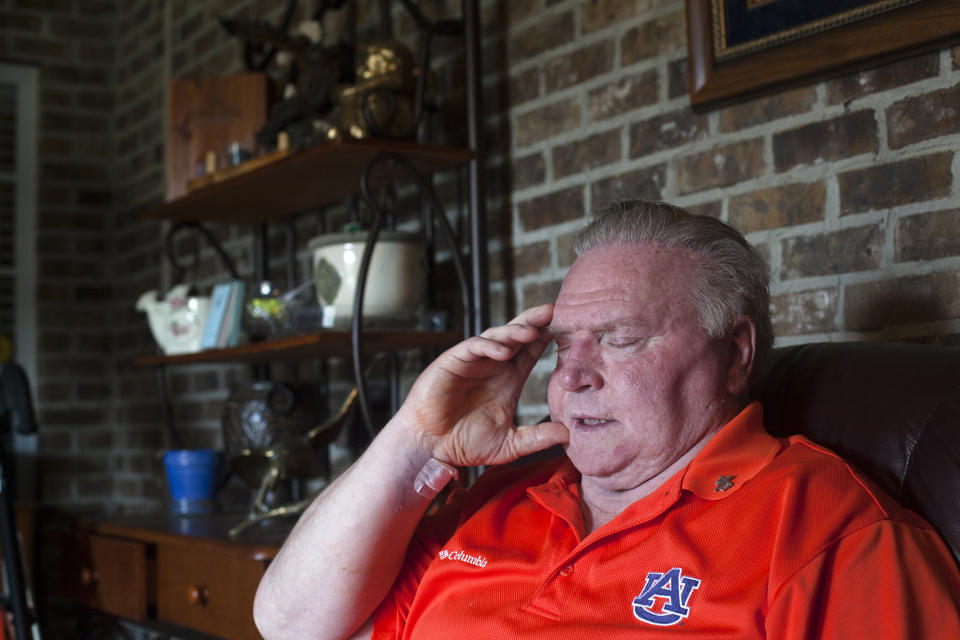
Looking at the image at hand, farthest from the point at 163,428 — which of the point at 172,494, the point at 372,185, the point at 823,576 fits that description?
Answer: the point at 823,576

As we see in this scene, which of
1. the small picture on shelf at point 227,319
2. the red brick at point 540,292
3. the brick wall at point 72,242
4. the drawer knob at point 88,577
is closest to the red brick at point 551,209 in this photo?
the red brick at point 540,292

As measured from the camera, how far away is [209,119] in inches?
111

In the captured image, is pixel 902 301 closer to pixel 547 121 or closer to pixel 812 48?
pixel 812 48

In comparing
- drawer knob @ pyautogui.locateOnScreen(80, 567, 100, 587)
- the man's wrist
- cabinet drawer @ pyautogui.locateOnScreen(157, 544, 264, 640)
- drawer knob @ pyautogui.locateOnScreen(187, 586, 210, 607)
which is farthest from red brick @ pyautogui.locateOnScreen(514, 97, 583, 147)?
drawer knob @ pyautogui.locateOnScreen(80, 567, 100, 587)

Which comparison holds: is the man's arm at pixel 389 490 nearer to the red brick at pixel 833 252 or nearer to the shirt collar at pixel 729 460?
the shirt collar at pixel 729 460

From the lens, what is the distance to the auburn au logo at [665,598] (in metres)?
1.14

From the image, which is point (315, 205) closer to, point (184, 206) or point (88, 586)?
point (184, 206)

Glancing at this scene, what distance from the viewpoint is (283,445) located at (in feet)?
7.64

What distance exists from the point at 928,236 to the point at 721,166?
418 mm

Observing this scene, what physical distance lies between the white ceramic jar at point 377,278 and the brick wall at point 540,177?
21 cm

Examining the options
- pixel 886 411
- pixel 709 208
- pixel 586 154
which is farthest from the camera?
pixel 586 154

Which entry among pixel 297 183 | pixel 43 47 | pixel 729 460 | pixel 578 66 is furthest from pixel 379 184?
pixel 43 47

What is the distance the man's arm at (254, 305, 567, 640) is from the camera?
4.70 feet

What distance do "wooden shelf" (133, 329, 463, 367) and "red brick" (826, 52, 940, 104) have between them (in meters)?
0.92
